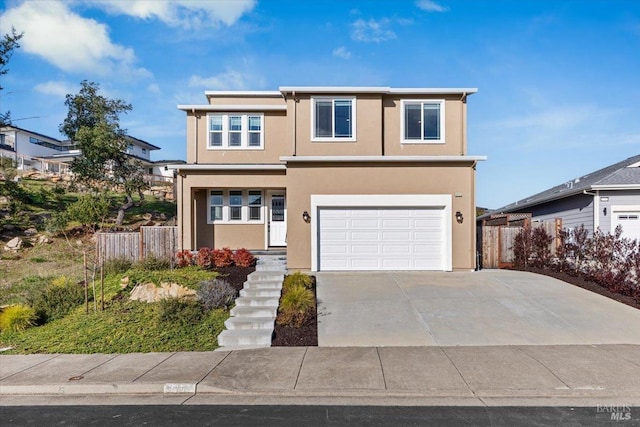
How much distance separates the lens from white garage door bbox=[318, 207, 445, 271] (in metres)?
14.2

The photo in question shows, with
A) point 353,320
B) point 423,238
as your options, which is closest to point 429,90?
point 423,238

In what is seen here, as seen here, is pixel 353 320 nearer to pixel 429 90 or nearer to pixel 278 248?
pixel 278 248

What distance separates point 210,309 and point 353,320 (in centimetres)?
348

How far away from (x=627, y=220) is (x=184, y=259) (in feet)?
54.9

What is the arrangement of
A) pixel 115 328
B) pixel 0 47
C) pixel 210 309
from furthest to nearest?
pixel 0 47 → pixel 210 309 → pixel 115 328

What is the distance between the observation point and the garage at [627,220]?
639 inches

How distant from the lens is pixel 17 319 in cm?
959

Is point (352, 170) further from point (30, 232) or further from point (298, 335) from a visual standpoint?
point (30, 232)

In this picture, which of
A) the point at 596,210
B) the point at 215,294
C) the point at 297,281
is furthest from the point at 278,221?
the point at 596,210

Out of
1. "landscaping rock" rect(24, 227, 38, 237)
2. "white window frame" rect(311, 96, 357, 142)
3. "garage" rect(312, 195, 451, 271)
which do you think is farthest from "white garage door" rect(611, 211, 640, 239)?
"landscaping rock" rect(24, 227, 38, 237)

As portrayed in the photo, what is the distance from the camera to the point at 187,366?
7172 mm

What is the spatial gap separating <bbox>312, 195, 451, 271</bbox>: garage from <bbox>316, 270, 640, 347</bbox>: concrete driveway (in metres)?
0.84

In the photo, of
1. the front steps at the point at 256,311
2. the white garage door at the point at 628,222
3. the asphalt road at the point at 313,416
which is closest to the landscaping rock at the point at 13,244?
the front steps at the point at 256,311

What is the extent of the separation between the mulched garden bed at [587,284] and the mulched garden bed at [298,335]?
8.17m
